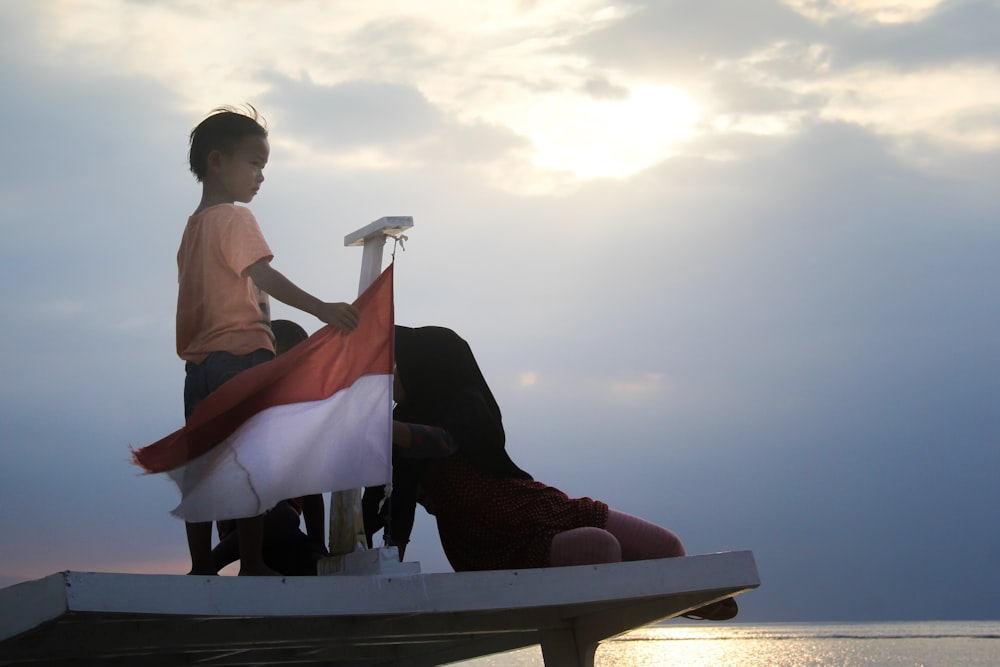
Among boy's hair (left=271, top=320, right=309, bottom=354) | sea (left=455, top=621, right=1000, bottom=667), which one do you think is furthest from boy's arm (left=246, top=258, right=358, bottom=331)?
sea (left=455, top=621, right=1000, bottom=667)

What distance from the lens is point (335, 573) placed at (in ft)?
14.7

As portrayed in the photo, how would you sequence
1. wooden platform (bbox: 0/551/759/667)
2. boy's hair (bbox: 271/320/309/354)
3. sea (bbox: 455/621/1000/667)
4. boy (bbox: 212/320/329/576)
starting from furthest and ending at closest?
sea (bbox: 455/621/1000/667), boy's hair (bbox: 271/320/309/354), boy (bbox: 212/320/329/576), wooden platform (bbox: 0/551/759/667)

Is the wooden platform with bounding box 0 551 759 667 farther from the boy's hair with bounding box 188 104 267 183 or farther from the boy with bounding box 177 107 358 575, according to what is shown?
the boy's hair with bounding box 188 104 267 183

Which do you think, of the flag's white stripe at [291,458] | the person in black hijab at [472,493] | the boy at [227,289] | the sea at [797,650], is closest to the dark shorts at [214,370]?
the boy at [227,289]

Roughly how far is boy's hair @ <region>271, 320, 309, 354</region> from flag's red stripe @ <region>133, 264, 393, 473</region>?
4.55 ft

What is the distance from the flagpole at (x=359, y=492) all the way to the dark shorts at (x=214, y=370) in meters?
0.54

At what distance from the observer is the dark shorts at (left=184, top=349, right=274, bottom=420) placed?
181 inches

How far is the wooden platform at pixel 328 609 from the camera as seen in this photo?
3.48 meters

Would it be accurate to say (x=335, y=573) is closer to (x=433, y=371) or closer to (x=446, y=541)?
(x=446, y=541)

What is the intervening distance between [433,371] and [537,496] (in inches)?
29.0

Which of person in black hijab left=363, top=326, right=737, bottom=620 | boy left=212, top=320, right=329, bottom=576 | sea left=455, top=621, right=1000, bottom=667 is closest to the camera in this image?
person in black hijab left=363, top=326, right=737, bottom=620

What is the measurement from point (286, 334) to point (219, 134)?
4.95 feet

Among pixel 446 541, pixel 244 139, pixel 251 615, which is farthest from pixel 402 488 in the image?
pixel 244 139

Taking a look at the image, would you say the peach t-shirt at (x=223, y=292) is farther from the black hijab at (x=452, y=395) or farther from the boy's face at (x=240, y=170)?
the black hijab at (x=452, y=395)
